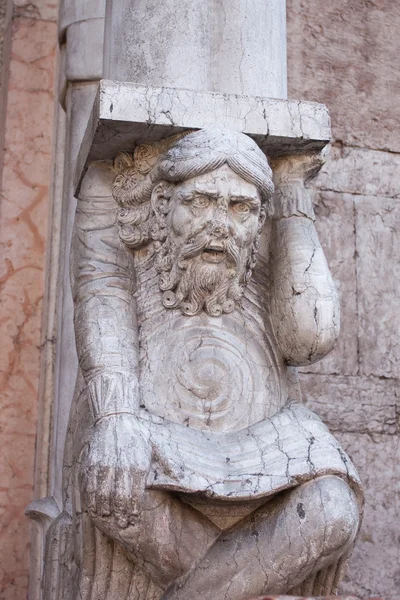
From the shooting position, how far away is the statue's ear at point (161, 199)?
3.57m

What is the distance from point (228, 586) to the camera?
3.24 m

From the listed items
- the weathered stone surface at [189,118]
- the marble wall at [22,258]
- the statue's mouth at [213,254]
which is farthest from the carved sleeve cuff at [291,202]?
the marble wall at [22,258]

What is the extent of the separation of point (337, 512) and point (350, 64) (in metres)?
2.88

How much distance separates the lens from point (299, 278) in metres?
3.59

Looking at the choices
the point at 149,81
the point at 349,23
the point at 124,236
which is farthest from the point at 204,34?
the point at 349,23

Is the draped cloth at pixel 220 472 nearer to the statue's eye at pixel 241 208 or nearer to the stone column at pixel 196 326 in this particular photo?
the stone column at pixel 196 326

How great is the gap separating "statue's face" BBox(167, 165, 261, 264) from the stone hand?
24.0 inches

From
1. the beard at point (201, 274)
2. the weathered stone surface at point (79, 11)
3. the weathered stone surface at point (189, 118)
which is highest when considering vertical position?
the weathered stone surface at point (79, 11)

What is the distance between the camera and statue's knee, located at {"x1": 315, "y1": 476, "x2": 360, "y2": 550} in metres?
3.22

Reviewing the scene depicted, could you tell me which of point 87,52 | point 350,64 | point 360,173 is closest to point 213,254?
point 87,52

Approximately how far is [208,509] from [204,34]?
1.55 m

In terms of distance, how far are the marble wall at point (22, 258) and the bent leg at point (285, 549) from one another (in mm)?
1791

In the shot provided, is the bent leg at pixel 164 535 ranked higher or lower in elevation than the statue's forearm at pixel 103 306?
A: lower

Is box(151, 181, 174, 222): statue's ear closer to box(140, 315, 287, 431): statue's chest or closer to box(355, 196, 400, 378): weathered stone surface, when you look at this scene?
box(140, 315, 287, 431): statue's chest
